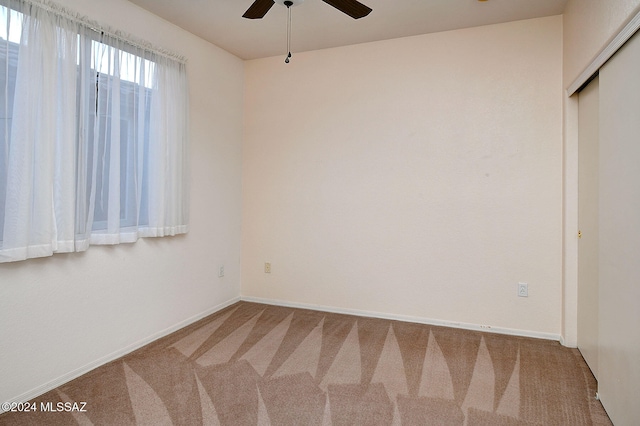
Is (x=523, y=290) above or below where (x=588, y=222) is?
below

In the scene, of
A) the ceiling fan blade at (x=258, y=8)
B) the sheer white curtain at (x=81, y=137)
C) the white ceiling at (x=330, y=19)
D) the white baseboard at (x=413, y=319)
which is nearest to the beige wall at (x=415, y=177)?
the white baseboard at (x=413, y=319)

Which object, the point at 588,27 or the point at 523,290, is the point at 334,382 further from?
the point at 588,27

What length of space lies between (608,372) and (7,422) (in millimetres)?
3175

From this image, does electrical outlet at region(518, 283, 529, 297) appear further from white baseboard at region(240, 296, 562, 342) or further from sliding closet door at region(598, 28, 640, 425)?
sliding closet door at region(598, 28, 640, 425)

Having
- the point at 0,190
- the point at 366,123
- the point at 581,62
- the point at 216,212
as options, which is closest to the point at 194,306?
the point at 216,212

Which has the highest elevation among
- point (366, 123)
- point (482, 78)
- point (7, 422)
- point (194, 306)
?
point (482, 78)

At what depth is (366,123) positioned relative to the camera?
364 centimetres

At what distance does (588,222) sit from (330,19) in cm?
250

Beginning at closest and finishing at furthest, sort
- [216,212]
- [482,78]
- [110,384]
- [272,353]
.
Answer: [110,384] → [272,353] → [482,78] → [216,212]

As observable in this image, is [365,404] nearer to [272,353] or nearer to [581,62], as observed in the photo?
[272,353]

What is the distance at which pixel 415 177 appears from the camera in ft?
11.4

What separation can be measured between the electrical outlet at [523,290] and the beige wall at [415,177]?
0.04 meters

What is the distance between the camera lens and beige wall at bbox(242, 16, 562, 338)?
123 inches

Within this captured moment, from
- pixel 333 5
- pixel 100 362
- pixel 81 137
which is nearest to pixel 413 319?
pixel 100 362
